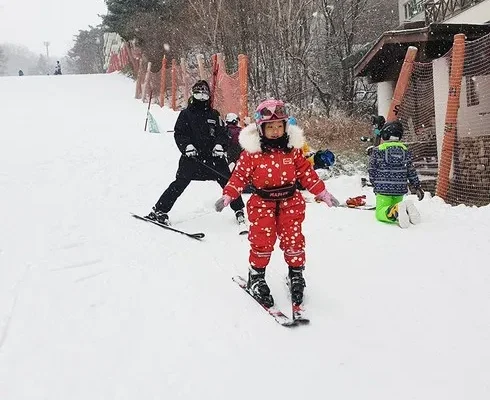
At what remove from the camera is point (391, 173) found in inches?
240

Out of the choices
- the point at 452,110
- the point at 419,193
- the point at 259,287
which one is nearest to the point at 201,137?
the point at 419,193

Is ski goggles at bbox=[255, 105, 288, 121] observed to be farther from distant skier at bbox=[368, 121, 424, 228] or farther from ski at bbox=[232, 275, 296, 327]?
distant skier at bbox=[368, 121, 424, 228]

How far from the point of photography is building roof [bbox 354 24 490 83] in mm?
10664

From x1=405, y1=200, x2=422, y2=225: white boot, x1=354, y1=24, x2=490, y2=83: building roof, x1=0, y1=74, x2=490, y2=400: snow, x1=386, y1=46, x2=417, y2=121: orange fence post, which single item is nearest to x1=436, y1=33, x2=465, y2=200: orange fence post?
x1=0, y1=74, x2=490, y2=400: snow

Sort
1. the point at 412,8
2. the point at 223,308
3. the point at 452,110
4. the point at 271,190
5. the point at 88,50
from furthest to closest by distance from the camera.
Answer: the point at 88,50
the point at 412,8
the point at 452,110
the point at 271,190
the point at 223,308

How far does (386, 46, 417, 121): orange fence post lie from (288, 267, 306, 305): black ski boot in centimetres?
606

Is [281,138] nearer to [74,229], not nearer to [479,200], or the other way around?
[74,229]

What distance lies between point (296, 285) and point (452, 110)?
438 centimetres

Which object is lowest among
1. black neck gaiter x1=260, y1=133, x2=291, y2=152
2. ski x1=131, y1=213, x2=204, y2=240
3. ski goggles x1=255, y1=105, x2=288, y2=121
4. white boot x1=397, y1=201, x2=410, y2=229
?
ski x1=131, y1=213, x2=204, y2=240

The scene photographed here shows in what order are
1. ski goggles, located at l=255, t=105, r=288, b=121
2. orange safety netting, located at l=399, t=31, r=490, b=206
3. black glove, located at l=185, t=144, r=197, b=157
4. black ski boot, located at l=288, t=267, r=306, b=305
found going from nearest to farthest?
black ski boot, located at l=288, t=267, r=306, b=305 < ski goggles, located at l=255, t=105, r=288, b=121 < black glove, located at l=185, t=144, r=197, b=157 < orange safety netting, located at l=399, t=31, r=490, b=206

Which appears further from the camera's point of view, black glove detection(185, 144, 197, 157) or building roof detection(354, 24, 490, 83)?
building roof detection(354, 24, 490, 83)

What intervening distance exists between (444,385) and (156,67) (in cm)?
2374

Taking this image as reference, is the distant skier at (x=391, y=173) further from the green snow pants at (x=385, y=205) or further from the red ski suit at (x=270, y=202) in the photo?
the red ski suit at (x=270, y=202)

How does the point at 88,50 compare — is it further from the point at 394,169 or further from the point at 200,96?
the point at 394,169
